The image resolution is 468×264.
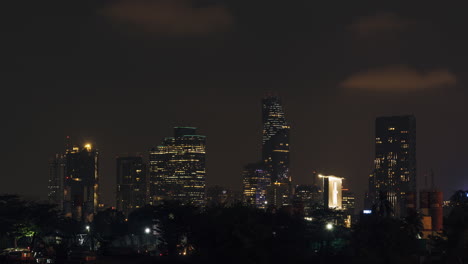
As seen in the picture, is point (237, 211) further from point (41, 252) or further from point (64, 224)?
point (64, 224)

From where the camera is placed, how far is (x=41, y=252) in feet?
356

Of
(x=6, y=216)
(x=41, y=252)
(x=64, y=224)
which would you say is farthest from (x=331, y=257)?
(x=64, y=224)

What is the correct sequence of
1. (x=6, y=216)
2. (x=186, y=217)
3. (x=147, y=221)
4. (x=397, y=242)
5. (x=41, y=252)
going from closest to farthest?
1. (x=397, y=242)
2. (x=41, y=252)
3. (x=186, y=217)
4. (x=6, y=216)
5. (x=147, y=221)

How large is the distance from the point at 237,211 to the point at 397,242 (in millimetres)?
21448

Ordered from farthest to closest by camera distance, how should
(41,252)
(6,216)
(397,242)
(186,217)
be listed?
1. (6,216)
2. (186,217)
3. (41,252)
4. (397,242)

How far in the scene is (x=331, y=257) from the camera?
3659 inches

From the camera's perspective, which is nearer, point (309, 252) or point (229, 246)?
point (229, 246)

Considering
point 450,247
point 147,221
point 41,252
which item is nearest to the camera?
point 450,247

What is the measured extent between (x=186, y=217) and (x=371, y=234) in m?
47.9

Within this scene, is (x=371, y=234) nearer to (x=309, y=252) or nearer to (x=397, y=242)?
(x=397, y=242)

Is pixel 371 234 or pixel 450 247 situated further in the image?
pixel 371 234

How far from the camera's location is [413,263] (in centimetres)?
8256

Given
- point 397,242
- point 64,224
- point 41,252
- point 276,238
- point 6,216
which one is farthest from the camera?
point 64,224

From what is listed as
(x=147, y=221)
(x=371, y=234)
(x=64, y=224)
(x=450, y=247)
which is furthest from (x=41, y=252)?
(x=147, y=221)
